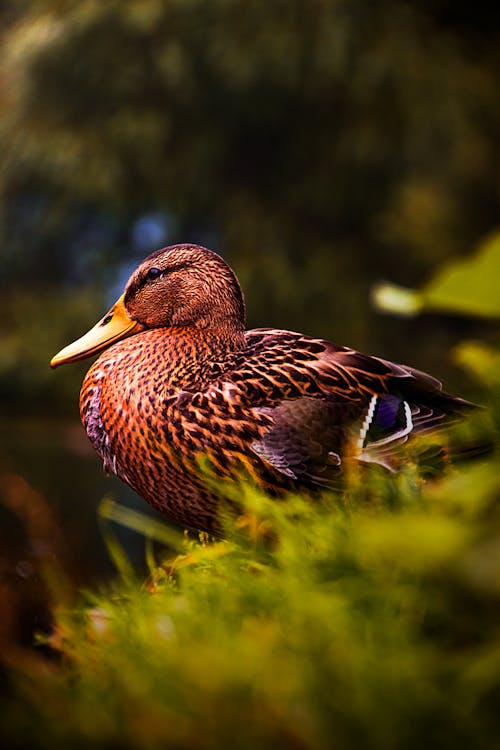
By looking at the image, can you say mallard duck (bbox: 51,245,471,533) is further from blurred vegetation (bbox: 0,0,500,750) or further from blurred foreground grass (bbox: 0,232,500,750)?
blurred vegetation (bbox: 0,0,500,750)

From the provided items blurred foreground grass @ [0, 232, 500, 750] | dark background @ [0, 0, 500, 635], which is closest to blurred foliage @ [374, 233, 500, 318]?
blurred foreground grass @ [0, 232, 500, 750]

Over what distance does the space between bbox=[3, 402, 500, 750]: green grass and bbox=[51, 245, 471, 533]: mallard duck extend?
0.50 m

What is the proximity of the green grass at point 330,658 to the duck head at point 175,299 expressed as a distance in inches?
31.8

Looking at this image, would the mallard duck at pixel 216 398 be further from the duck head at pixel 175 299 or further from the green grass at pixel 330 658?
the green grass at pixel 330 658

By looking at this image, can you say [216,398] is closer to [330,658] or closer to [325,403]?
[325,403]

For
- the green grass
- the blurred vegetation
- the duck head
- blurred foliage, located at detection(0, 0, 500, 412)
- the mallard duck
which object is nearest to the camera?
the green grass

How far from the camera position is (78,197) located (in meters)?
7.66

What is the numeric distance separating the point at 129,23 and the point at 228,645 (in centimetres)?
800

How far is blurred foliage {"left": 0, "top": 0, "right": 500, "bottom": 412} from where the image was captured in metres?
7.58

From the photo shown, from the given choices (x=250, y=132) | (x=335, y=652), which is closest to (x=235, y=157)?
(x=250, y=132)

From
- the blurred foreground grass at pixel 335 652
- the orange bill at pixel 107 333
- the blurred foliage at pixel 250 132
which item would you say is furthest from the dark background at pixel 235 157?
the blurred foreground grass at pixel 335 652

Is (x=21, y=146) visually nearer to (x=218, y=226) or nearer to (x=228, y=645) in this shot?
(x=218, y=226)

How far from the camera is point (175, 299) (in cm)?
167

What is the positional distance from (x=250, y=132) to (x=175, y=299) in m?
7.04
